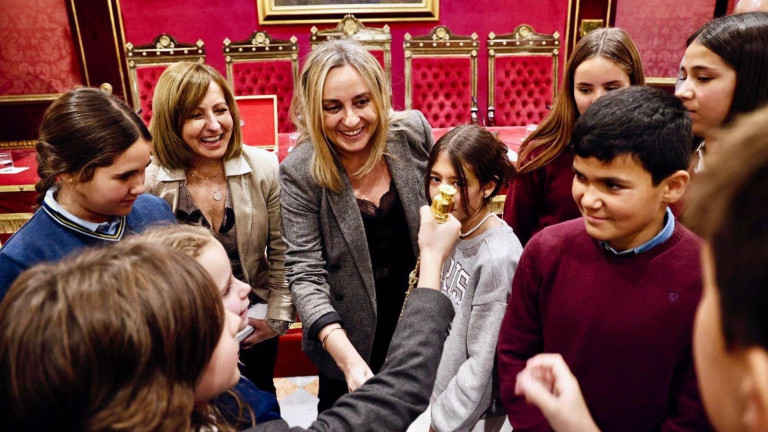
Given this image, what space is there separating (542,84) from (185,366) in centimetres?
513

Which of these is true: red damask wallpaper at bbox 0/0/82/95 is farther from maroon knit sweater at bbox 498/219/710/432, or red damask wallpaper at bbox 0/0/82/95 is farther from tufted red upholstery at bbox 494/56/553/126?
maroon knit sweater at bbox 498/219/710/432

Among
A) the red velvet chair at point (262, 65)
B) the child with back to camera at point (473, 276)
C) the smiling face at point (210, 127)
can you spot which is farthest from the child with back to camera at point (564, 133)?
the red velvet chair at point (262, 65)

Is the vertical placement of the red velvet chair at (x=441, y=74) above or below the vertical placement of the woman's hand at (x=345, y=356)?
above

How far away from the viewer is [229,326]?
2.96 ft

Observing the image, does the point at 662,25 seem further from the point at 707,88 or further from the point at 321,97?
the point at 321,97

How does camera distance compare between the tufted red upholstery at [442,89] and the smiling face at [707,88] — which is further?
the tufted red upholstery at [442,89]

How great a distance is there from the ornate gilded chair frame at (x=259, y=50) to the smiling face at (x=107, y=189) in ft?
12.9

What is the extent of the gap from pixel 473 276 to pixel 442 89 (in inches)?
157

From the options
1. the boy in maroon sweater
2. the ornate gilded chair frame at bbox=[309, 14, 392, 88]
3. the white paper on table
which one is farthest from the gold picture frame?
the boy in maroon sweater

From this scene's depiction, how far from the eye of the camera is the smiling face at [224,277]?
111 cm

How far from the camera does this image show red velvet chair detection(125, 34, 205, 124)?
4930 millimetres

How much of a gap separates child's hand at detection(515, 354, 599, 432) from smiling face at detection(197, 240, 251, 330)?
606 mm

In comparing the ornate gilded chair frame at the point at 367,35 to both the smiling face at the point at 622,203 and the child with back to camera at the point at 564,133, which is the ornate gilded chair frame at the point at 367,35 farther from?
the smiling face at the point at 622,203

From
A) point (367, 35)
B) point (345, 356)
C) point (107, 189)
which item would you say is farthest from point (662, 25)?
point (107, 189)
